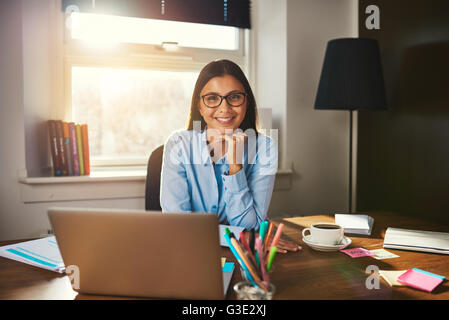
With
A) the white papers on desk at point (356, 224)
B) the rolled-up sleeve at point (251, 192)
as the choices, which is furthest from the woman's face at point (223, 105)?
the white papers on desk at point (356, 224)

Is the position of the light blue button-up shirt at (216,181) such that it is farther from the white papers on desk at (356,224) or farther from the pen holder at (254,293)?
the pen holder at (254,293)

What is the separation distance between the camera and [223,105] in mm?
1481

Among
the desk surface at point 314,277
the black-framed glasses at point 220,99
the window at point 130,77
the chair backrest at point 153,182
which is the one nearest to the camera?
the desk surface at point 314,277

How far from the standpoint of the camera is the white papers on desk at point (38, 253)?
0.90 meters

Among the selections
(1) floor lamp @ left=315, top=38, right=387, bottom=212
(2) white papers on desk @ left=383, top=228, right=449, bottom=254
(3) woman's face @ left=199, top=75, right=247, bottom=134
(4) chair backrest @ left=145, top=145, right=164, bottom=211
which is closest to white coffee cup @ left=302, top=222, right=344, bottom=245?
(2) white papers on desk @ left=383, top=228, right=449, bottom=254

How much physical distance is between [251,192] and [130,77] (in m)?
1.30

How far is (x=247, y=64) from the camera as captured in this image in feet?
8.51

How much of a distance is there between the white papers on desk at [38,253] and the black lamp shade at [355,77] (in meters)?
1.56

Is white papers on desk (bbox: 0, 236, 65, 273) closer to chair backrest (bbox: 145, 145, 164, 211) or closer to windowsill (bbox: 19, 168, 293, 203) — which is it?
chair backrest (bbox: 145, 145, 164, 211)

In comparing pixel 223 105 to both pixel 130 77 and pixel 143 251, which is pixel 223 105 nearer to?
pixel 143 251

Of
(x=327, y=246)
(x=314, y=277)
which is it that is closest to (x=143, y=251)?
(x=314, y=277)

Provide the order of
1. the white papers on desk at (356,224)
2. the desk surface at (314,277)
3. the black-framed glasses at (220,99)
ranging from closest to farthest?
the desk surface at (314,277) → the white papers on desk at (356,224) → the black-framed glasses at (220,99)

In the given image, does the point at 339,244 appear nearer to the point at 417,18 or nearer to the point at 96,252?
the point at 96,252
